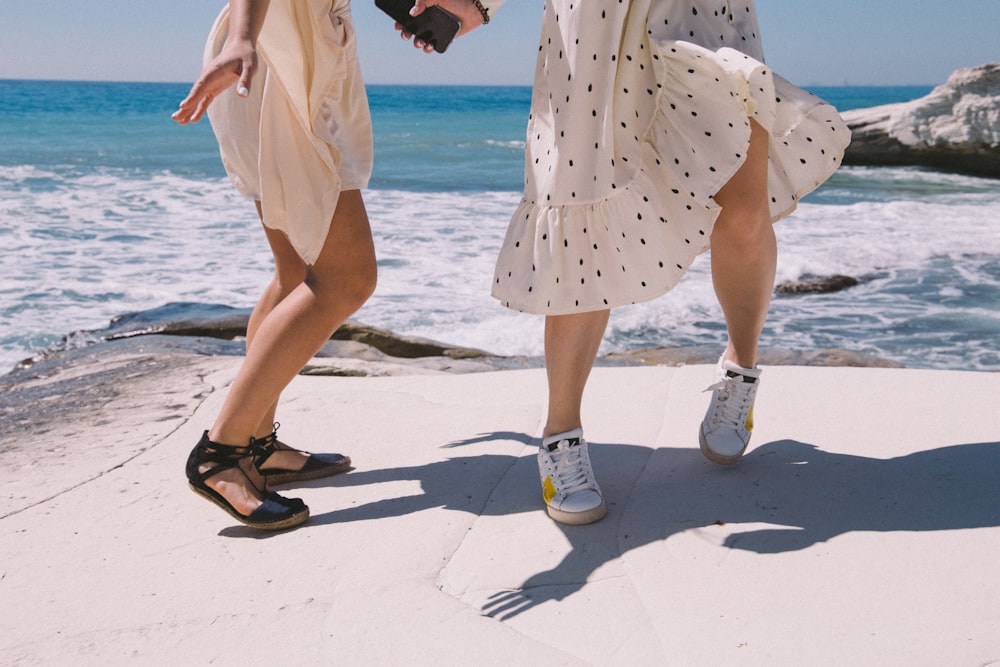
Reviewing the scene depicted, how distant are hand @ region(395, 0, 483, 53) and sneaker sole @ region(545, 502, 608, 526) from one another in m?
1.11

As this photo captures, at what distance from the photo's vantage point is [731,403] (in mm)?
2305

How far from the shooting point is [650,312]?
6445 millimetres

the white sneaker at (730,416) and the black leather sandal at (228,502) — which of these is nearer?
the black leather sandal at (228,502)

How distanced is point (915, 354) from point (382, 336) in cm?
326

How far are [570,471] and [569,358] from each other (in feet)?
0.86

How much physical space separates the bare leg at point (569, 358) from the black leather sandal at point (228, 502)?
632mm

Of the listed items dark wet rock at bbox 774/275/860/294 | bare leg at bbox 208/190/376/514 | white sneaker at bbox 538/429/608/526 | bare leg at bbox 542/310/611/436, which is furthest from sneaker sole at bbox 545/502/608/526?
dark wet rock at bbox 774/275/860/294

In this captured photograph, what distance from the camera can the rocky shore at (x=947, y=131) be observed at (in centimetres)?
1706

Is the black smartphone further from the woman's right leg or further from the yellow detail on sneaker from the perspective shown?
the yellow detail on sneaker

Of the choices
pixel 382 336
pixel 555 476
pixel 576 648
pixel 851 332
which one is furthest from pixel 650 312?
pixel 576 648

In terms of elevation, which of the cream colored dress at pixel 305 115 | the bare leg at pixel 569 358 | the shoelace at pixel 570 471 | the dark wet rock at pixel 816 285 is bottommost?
the dark wet rock at pixel 816 285

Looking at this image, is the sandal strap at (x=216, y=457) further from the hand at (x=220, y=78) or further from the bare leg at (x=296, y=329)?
the hand at (x=220, y=78)

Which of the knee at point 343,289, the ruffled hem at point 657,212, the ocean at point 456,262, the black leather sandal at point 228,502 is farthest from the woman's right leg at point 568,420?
the ocean at point 456,262

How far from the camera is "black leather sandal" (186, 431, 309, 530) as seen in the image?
2.09 meters
